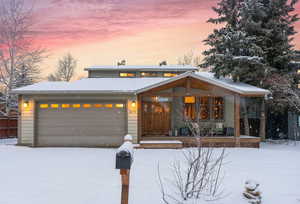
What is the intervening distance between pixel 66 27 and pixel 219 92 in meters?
12.8

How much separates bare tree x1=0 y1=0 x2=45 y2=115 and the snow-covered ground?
397 inches

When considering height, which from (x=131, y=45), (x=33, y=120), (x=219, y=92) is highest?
(x=131, y=45)

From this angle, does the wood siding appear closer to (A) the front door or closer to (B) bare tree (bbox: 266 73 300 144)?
A: (A) the front door

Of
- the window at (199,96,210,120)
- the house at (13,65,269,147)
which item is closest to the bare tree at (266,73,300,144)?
the house at (13,65,269,147)

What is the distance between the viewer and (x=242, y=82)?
46.2ft

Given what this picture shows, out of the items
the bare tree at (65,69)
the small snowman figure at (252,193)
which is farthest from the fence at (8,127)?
the bare tree at (65,69)

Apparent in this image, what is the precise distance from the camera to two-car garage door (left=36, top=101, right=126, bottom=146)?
12.4 metres

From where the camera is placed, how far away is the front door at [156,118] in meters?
14.4

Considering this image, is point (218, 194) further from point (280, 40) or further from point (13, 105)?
point (13, 105)

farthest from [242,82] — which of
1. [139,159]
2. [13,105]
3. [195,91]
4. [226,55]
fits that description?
[13,105]

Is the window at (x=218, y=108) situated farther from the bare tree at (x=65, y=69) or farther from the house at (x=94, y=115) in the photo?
the bare tree at (x=65, y=69)

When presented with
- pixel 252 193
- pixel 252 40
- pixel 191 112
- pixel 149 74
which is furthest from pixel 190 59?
pixel 252 193

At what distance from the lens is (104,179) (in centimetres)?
598

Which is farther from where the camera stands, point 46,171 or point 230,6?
point 230,6
